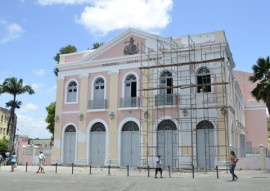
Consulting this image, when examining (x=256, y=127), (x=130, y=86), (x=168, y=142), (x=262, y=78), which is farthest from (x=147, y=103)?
(x=256, y=127)

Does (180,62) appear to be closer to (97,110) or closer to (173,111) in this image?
(173,111)

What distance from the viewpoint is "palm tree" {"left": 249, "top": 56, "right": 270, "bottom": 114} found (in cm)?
2234

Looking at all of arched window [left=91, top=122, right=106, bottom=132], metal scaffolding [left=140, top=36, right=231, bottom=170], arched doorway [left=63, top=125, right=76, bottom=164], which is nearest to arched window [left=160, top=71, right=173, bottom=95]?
metal scaffolding [left=140, top=36, right=231, bottom=170]

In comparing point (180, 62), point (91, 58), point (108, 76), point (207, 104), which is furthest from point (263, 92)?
point (91, 58)

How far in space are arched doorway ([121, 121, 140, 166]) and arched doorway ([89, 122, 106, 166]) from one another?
5.32 ft

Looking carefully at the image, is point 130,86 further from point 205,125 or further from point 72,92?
point 205,125

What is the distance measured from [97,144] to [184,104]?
287 inches

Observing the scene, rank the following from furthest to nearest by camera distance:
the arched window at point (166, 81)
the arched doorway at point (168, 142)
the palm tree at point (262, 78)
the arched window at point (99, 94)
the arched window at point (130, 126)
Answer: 1. the arched window at point (99, 94)
2. the arched window at point (130, 126)
3. the arched window at point (166, 81)
4. the arched doorway at point (168, 142)
5. the palm tree at point (262, 78)

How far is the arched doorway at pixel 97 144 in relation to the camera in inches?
1026

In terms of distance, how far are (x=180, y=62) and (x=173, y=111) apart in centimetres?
345

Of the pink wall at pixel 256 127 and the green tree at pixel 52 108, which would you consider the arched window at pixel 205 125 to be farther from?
the green tree at pixel 52 108

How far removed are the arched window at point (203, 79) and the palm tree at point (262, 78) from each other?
2.96 metres

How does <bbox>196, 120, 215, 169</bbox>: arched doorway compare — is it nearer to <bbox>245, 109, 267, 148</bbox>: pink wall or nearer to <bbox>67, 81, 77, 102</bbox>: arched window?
<bbox>67, 81, 77, 102</bbox>: arched window

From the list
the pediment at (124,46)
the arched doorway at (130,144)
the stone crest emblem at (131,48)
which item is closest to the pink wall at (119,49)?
the pediment at (124,46)
